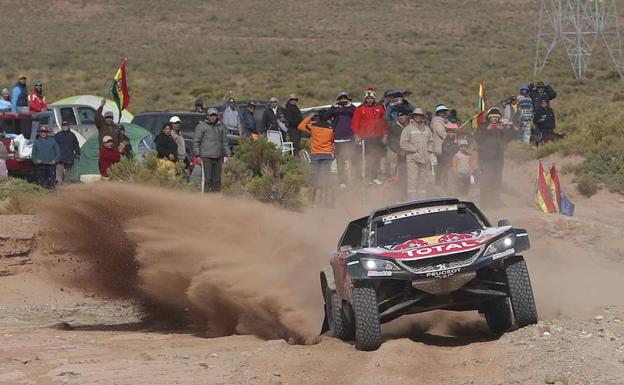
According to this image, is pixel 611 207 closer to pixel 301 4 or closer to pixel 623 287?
pixel 623 287

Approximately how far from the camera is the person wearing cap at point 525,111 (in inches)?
1016

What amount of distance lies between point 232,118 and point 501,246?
16.8 meters

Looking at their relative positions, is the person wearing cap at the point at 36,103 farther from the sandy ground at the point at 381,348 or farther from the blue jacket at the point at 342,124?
the sandy ground at the point at 381,348

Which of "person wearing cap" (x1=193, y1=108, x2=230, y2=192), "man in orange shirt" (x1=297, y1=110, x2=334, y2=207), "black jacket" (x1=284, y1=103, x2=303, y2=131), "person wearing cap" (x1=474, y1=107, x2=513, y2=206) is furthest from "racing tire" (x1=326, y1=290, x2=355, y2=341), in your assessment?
"black jacket" (x1=284, y1=103, x2=303, y2=131)

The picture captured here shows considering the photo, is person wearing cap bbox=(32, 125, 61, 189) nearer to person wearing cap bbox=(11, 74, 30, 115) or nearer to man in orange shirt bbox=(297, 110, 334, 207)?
person wearing cap bbox=(11, 74, 30, 115)

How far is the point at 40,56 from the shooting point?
210 ft

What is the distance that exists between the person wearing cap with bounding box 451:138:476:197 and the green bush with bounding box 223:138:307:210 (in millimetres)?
2931

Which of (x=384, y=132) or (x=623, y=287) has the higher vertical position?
(x=384, y=132)

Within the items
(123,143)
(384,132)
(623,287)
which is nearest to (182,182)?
(123,143)

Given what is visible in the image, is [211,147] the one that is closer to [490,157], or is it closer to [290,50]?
[490,157]

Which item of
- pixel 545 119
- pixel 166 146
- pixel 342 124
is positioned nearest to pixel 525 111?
pixel 545 119

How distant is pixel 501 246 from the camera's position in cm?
1061

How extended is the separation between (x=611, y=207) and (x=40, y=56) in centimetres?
4571

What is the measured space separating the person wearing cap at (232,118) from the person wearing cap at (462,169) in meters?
6.64
